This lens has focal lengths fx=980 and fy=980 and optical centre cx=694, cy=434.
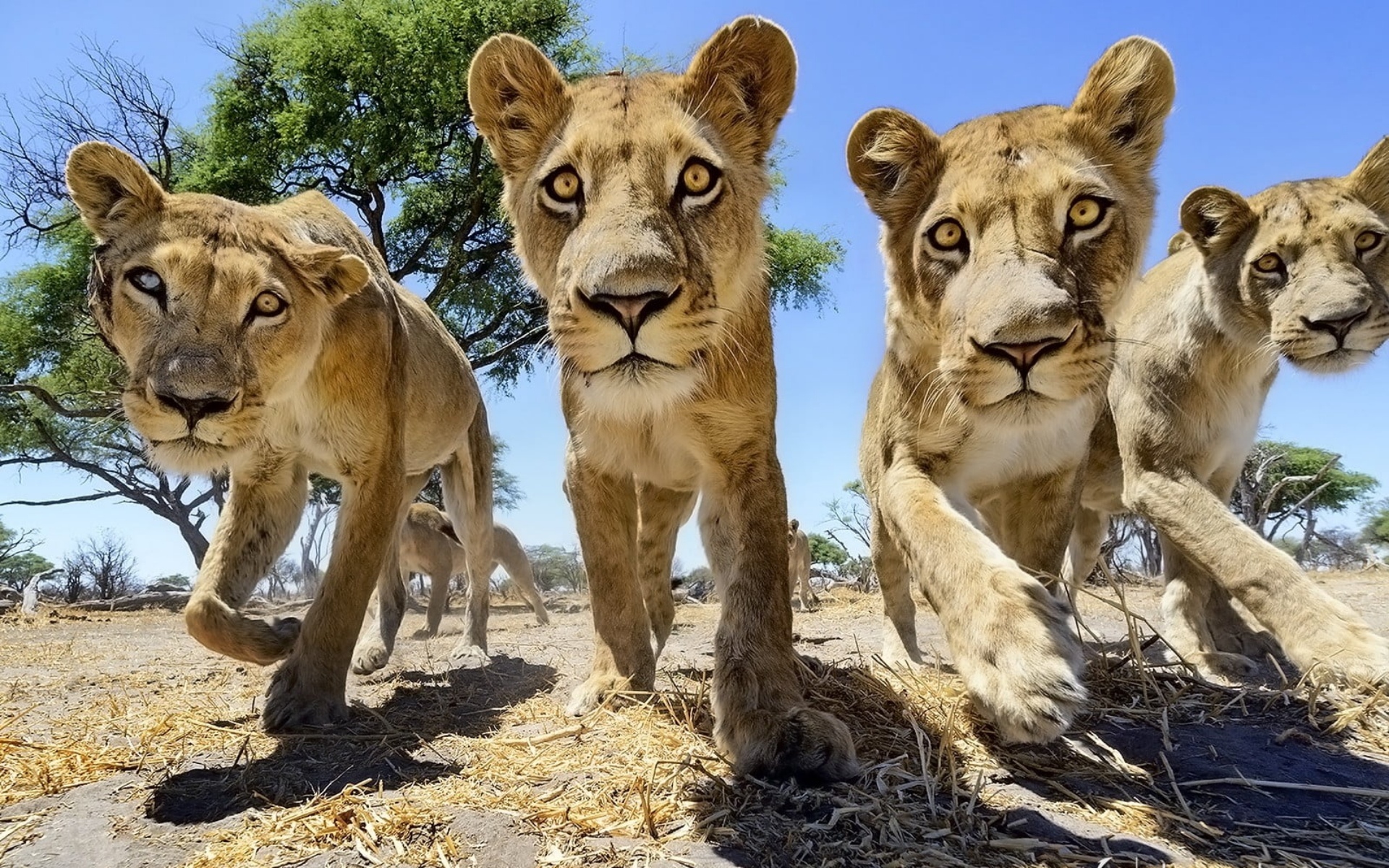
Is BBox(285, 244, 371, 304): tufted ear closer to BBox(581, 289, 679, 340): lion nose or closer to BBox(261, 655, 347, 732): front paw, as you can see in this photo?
BBox(261, 655, 347, 732): front paw

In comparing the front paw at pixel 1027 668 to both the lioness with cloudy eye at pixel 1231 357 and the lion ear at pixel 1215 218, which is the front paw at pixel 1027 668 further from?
the lion ear at pixel 1215 218

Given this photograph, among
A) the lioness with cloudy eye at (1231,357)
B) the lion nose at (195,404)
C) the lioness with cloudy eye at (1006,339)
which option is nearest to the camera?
the lioness with cloudy eye at (1006,339)

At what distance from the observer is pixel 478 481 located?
6688 millimetres

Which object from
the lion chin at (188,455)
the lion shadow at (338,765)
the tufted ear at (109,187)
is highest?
the tufted ear at (109,187)

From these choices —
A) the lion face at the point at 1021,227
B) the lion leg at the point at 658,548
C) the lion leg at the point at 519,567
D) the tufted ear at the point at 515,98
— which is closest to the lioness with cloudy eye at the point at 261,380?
the tufted ear at the point at 515,98

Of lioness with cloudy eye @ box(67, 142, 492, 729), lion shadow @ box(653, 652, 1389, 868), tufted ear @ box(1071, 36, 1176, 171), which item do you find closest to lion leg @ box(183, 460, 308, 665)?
lioness with cloudy eye @ box(67, 142, 492, 729)

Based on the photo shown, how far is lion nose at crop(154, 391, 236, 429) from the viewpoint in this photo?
3.06m

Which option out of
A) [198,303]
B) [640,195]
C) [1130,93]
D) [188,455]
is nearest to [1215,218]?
[1130,93]

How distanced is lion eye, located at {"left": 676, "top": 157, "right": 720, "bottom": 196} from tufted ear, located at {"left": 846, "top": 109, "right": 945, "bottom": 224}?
0.67 m

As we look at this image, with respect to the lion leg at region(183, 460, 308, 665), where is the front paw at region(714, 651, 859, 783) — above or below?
below

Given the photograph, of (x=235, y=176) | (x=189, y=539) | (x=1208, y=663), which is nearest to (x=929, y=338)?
(x=1208, y=663)

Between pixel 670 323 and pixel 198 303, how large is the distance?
1.79m

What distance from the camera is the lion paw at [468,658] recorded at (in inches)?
216

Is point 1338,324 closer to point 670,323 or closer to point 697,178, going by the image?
point 697,178
